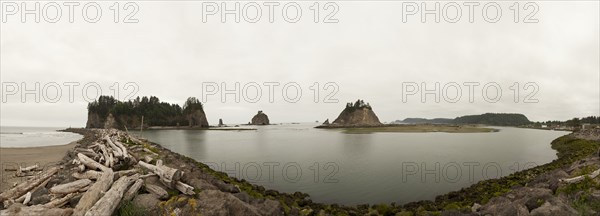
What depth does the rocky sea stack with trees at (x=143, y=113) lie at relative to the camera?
154m

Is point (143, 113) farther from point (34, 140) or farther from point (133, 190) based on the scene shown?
point (133, 190)

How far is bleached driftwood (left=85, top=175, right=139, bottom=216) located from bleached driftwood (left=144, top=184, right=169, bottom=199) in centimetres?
82

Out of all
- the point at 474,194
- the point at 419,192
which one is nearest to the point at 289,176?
the point at 419,192

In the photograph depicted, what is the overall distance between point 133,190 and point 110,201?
1.15 m

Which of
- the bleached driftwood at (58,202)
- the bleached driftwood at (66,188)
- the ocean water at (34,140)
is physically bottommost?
the ocean water at (34,140)

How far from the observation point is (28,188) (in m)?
9.69

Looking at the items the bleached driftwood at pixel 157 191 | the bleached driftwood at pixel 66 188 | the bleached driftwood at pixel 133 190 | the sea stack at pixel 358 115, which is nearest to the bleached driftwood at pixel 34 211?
the bleached driftwood at pixel 133 190

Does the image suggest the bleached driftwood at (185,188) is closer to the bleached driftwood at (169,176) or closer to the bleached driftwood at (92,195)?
the bleached driftwood at (169,176)

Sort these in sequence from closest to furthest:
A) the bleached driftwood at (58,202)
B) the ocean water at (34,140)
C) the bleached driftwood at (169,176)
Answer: the bleached driftwood at (58,202) → the bleached driftwood at (169,176) → the ocean water at (34,140)

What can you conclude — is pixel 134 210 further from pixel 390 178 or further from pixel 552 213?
pixel 390 178

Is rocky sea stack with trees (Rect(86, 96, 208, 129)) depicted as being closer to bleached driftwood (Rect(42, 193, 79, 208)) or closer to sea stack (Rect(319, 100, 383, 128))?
sea stack (Rect(319, 100, 383, 128))

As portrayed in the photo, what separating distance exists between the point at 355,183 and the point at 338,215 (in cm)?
795

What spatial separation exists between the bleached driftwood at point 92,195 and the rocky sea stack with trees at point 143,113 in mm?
165257

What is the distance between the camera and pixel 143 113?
166 metres
